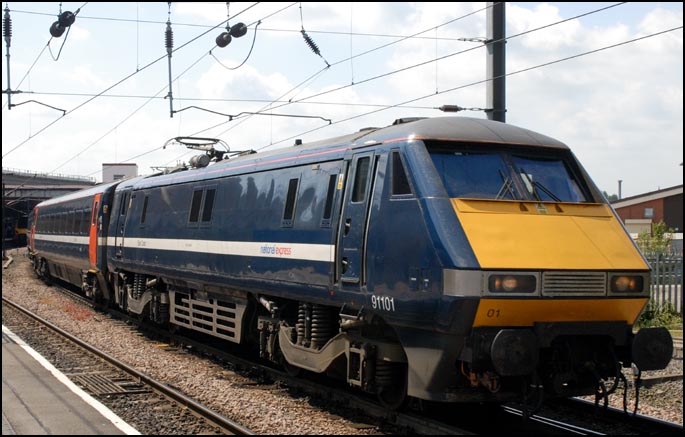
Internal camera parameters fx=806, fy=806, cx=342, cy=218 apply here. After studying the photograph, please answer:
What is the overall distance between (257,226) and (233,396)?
239 centimetres

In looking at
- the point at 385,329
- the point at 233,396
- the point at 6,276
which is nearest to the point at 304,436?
the point at 385,329

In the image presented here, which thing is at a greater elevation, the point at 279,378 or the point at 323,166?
the point at 323,166

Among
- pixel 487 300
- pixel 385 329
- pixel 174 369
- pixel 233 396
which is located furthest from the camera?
pixel 174 369

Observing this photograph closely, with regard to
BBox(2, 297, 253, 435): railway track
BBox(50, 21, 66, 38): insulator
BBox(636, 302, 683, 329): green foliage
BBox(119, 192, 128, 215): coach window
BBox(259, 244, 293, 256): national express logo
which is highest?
BBox(50, 21, 66, 38): insulator

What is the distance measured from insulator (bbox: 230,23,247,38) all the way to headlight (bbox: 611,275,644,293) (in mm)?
10668

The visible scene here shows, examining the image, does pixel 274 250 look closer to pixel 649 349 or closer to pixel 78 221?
pixel 649 349

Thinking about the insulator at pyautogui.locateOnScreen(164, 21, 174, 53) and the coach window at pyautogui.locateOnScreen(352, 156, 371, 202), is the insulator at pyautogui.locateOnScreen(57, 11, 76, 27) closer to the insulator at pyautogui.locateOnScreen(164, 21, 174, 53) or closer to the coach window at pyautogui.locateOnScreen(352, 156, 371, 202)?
the insulator at pyautogui.locateOnScreen(164, 21, 174, 53)

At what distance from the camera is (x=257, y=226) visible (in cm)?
1150

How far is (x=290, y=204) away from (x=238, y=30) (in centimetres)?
701

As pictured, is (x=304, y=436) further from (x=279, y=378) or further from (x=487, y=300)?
(x=279, y=378)

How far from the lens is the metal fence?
18094 millimetres

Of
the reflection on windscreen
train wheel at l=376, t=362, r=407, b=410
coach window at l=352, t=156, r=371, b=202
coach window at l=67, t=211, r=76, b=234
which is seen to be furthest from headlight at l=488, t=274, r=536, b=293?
coach window at l=67, t=211, r=76, b=234

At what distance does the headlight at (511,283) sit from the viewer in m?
7.46

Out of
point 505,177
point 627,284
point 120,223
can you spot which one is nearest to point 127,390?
point 505,177
